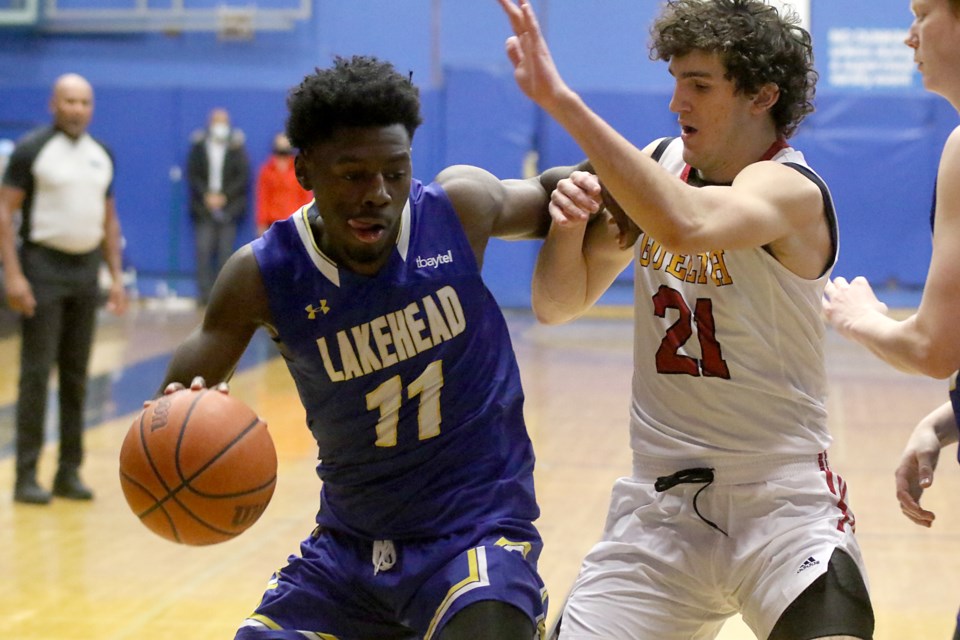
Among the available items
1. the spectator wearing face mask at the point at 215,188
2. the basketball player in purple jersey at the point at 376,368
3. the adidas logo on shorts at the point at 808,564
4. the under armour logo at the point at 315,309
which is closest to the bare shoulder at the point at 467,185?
the basketball player in purple jersey at the point at 376,368

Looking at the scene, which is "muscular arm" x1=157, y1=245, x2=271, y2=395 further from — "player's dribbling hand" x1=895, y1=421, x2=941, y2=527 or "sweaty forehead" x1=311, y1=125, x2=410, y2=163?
"player's dribbling hand" x1=895, y1=421, x2=941, y2=527

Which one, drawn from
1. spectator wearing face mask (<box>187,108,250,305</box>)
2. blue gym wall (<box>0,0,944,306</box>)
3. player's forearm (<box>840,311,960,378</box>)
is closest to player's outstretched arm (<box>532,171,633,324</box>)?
player's forearm (<box>840,311,960,378</box>)

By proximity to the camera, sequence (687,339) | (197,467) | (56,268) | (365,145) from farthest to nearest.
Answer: (56,268) < (687,339) < (365,145) < (197,467)

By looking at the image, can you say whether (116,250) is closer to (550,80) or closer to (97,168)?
(97,168)

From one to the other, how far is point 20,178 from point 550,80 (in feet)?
17.4

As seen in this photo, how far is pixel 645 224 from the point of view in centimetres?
289

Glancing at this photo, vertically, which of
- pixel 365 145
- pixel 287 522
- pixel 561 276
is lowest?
pixel 287 522

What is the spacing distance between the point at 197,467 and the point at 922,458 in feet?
5.86

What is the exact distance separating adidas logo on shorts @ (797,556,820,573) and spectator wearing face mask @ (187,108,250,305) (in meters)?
13.2

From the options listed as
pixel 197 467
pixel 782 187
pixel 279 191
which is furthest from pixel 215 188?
pixel 782 187

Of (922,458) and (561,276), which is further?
(561,276)

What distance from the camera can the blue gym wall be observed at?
15.4 metres

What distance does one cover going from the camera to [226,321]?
11.2 feet

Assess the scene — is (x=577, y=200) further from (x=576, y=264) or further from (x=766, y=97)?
(x=766, y=97)
